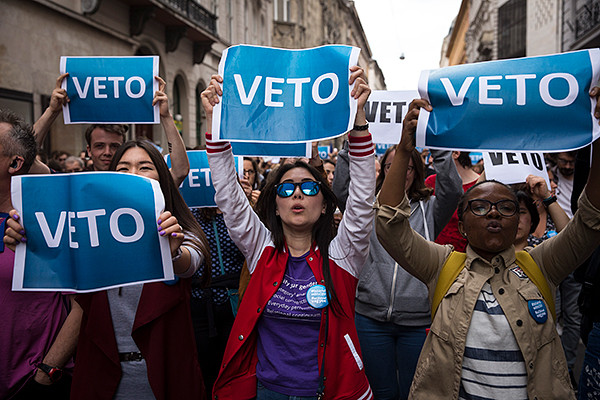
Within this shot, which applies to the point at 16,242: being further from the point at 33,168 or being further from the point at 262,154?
the point at 262,154

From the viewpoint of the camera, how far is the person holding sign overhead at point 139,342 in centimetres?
234

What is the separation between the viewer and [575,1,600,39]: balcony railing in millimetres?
18239

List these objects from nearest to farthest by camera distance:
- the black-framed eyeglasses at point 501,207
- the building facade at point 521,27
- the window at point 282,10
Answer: the black-framed eyeglasses at point 501,207 < the building facade at point 521,27 < the window at point 282,10

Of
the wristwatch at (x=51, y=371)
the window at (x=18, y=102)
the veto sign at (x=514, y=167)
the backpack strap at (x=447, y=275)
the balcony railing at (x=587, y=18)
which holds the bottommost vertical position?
the wristwatch at (x=51, y=371)

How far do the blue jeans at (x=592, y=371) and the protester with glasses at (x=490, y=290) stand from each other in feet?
1.06

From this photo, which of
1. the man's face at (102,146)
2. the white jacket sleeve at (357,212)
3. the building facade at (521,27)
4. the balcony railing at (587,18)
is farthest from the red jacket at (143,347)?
the building facade at (521,27)

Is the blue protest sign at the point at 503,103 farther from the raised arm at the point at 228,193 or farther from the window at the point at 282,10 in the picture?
the window at the point at 282,10

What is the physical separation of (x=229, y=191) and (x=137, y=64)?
5.38 feet

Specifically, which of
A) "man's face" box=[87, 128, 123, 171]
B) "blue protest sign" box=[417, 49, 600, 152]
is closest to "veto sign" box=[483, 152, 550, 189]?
"blue protest sign" box=[417, 49, 600, 152]

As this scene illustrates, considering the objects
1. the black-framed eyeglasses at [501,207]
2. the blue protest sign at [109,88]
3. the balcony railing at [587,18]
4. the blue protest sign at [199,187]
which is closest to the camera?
the black-framed eyeglasses at [501,207]

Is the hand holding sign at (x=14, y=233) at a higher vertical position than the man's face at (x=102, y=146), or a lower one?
lower

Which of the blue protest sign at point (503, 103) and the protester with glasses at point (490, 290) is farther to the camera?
the blue protest sign at point (503, 103)

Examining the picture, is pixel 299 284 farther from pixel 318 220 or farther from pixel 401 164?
pixel 401 164

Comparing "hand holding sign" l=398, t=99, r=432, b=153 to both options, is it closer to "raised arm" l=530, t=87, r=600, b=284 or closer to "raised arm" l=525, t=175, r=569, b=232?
"raised arm" l=530, t=87, r=600, b=284
